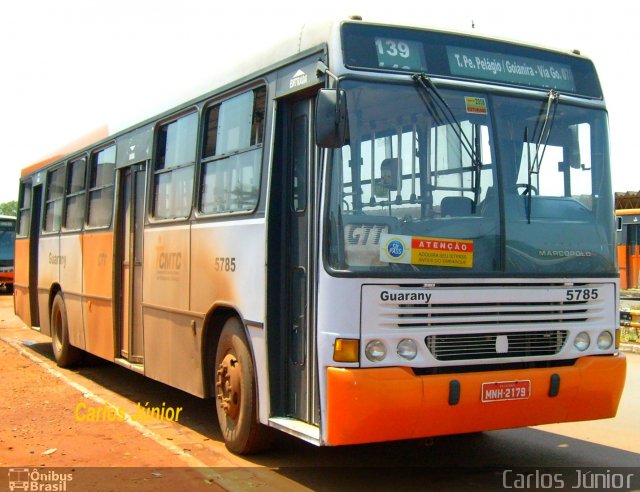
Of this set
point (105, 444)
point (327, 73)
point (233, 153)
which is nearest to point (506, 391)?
point (327, 73)

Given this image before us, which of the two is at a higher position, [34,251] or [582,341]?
[34,251]

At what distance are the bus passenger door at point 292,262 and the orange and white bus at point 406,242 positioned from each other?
0.05 ft

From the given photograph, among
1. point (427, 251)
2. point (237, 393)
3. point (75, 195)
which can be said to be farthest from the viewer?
point (75, 195)

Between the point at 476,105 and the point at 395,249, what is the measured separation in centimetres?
128

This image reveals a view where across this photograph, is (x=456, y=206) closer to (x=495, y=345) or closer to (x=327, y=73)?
(x=495, y=345)

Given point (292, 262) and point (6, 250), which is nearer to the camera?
point (292, 262)

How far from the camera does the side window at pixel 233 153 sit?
6844 mm

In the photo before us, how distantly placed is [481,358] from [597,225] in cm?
146

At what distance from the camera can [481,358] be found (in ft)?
19.6

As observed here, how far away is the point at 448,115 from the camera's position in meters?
6.05

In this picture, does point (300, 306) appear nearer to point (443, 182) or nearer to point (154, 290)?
point (443, 182)

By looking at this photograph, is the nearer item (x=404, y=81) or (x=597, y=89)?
(x=404, y=81)

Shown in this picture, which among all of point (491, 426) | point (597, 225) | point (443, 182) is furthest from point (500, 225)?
point (491, 426)

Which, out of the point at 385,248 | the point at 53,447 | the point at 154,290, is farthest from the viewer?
the point at 154,290
